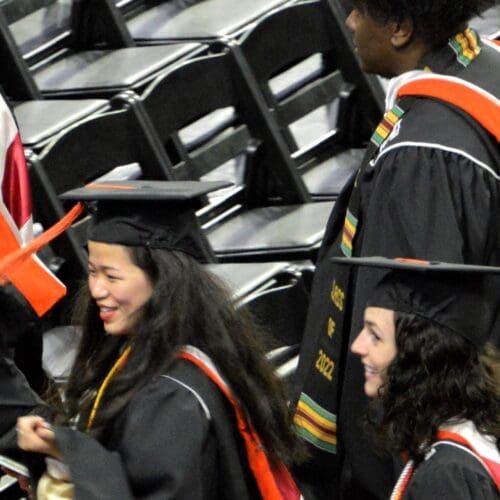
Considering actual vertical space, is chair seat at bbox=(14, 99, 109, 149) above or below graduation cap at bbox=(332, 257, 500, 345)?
above

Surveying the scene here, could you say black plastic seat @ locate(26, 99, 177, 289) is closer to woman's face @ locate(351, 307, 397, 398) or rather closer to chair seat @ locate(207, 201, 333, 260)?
chair seat @ locate(207, 201, 333, 260)

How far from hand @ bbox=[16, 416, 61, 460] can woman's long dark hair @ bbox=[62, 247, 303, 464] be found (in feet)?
0.30

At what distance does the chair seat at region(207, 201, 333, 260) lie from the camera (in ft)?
13.2

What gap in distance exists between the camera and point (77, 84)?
14.1 feet

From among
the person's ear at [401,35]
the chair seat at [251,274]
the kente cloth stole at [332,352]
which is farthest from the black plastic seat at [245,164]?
the person's ear at [401,35]

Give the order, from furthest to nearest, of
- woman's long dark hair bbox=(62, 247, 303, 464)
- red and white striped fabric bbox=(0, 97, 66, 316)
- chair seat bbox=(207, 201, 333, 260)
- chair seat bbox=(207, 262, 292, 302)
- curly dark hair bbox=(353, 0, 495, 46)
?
chair seat bbox=(207, 201, 333, 260)
chair seat bbox=(207, 262, 292, 302)
red and white striped fabric bbox=(0, 97, 66, 316)
curly dark hair bbox=(353, 0, 495, 46)
woman's long dark hair bbox=(62, 247, 303, 464)

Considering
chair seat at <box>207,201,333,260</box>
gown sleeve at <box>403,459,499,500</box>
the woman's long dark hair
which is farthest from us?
chair seat at <box>207,201,333,260</box>

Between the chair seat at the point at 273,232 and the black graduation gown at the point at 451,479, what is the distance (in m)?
1.75

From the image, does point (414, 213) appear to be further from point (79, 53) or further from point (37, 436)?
point (79, 53)

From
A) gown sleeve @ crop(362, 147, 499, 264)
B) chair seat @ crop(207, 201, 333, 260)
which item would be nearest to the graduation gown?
gown sleeve @ crop(362, 147, 499, 264)

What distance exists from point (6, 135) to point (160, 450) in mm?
1045

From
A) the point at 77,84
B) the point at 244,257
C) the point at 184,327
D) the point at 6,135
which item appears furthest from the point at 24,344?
the point at 77,84

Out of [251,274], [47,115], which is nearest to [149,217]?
[251,274]

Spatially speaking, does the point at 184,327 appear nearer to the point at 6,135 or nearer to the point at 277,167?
the point at 6,135
